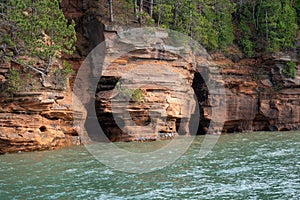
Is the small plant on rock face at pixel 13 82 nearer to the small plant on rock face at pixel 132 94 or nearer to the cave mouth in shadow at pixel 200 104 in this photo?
the small plant on rock face at pixel 132 94

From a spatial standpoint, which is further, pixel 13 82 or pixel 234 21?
pixel 234 21

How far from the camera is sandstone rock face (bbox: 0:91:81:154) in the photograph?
54.1 feet

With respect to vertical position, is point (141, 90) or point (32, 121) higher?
point (141, 90)

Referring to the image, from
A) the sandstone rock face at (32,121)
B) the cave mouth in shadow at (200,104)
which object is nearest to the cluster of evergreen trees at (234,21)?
the cave mouth in shadow at (200,104)

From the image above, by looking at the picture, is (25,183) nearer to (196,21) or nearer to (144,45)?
(144,45)

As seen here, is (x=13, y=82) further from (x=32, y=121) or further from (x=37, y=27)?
(x=37, y=27)

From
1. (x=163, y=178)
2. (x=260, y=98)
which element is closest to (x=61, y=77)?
(x=163, y=178)

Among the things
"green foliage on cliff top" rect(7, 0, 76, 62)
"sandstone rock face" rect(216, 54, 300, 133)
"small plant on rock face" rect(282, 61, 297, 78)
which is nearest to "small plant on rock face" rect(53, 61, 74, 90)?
"green foliage on cliff top" rect(7, 0, 76, 62)

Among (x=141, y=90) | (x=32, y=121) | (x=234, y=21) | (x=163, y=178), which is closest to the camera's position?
(x=163, y=178)

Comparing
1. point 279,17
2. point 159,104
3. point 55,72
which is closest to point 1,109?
point 55,72

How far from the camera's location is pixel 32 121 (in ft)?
56.6

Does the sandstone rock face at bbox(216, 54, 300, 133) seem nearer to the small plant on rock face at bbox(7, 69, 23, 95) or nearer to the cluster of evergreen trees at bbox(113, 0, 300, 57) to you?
the cluster of evergreen trees at bbox(113, 0, 300, 57)

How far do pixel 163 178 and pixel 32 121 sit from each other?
8.56 m

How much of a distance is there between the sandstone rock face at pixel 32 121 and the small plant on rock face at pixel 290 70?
1819 centimetres
